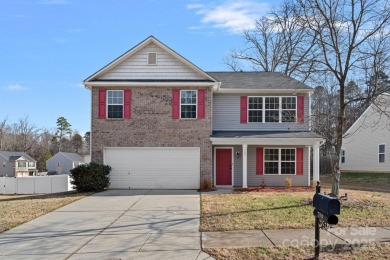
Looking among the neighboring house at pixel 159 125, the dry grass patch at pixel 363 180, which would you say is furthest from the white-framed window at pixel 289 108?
the dry grass patch at pixel 363 180

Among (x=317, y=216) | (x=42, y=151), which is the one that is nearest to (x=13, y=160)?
(x=42, y=151)

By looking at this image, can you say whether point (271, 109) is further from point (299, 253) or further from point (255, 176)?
point (299, 253)

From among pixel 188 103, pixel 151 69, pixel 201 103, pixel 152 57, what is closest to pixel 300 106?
pixel 201 103

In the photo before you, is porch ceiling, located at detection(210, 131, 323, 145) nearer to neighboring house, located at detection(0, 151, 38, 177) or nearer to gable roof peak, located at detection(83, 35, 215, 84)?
gable roof peak, located at detection(83, 35, 215, 84)

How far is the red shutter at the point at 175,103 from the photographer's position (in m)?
19.3

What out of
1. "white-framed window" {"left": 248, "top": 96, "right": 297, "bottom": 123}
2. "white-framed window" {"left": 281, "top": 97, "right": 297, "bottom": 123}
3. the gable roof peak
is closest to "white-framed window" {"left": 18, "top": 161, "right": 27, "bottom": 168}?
the gable roof peak

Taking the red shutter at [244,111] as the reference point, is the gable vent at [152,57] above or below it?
above

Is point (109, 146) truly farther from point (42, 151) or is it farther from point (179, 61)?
point (42, 151)

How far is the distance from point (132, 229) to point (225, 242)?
274cm

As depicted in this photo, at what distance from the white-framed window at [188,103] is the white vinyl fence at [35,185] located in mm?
16639

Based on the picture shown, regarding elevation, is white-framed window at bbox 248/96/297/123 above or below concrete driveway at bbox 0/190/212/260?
above

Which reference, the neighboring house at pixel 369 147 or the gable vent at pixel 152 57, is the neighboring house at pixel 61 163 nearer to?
the neighboring house at pixel 369 147

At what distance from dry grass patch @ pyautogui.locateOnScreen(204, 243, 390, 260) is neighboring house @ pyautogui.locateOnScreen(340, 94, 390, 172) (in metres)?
22.6

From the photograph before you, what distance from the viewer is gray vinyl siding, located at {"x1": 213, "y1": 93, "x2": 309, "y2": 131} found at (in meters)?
20.7
